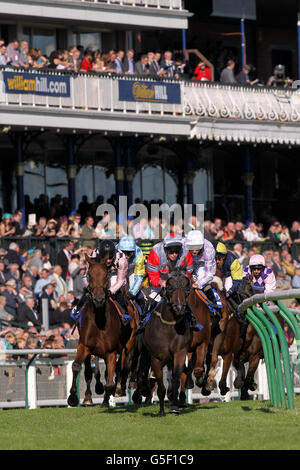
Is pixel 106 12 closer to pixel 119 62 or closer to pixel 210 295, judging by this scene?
pixel 119 62

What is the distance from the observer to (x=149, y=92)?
87.1ft

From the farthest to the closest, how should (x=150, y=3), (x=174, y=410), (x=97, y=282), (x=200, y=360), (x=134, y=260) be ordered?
1. (x=150, y=3)
2. (x=134, y=260)
3. (x=200, y=360)
4. (x=97, y=282)
5. (x=174, y=410)

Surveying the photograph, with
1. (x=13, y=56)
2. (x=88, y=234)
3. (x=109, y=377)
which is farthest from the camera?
(x=13, y=56)

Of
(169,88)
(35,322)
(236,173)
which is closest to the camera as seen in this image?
(35,322)

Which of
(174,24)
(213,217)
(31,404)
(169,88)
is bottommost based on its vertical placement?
(31,404)

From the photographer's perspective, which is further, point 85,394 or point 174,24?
point 174,24

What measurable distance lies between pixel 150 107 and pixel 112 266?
12499mm

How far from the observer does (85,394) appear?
15977mm

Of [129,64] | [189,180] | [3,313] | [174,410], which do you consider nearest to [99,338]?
[174,410]

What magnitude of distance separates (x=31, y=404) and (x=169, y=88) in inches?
465

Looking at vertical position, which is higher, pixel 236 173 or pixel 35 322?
pixel 236 173
